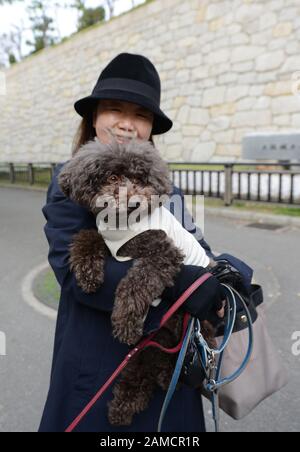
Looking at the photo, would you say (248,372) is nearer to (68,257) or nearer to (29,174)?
(68,257)

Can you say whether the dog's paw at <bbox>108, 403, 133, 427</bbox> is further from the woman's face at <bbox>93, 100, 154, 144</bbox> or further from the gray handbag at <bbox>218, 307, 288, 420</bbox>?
the woman's face at <bbox>93, 100, 154, 144</bbox>

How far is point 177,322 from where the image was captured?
138 centimetres

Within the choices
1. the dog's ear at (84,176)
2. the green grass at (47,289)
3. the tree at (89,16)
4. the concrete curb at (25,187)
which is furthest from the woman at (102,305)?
Answer: the tree at (89,16)

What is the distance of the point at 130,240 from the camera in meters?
1.35

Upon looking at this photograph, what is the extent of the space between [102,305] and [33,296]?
346 centimetres

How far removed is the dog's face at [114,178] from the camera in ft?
4.16

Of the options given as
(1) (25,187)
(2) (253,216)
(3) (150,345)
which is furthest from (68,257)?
(1) (25,187)

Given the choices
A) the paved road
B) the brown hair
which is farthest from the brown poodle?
the paved road

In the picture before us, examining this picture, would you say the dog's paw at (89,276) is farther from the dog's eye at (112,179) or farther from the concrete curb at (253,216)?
the concrete curb at (253,216)

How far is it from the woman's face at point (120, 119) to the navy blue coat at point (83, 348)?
27 cm

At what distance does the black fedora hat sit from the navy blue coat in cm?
35

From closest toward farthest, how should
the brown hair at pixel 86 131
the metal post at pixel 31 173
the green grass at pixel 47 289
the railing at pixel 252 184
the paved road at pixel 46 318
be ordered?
the brown hair at pixel 86 131 < the paved road at pixel 46 318 < the green grass at pixel 47 289 < the railing at pixel 252 184 < the metal post at pixel 31 173

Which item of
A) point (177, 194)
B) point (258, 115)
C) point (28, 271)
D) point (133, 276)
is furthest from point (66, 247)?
point (258, 115)

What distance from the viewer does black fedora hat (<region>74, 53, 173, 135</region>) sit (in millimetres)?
1552
